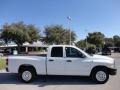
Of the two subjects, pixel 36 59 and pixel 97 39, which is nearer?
pixel 36 59

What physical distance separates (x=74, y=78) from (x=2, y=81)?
391 cm

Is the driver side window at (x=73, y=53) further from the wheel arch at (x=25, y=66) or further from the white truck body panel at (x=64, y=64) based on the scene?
the wheel arch at (x=25, y=66)

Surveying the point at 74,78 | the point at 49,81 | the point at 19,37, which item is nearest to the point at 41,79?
the point at 49,81

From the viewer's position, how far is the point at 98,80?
11.9 m

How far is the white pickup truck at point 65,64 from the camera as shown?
1184cm

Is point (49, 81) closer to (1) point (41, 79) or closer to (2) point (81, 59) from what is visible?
(1) point (41, 79)

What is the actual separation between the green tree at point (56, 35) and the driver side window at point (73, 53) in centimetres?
5052

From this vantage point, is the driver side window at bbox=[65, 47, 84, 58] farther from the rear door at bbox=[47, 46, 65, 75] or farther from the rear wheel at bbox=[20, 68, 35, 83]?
the rear wheel at bbox=[20, 68, 35, 83]

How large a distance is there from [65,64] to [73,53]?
0.71 m

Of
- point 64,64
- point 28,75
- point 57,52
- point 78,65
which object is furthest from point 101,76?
point 28,75

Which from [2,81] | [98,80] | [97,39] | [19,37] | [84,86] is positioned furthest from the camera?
[97,39]

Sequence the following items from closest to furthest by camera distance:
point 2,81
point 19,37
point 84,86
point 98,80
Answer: point 84,86
point 98,80
point 2,81
point 19,37

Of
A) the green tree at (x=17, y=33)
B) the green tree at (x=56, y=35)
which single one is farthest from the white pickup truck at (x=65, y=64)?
the green tree at (x=56, y=35)

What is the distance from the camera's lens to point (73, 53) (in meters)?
12.1
